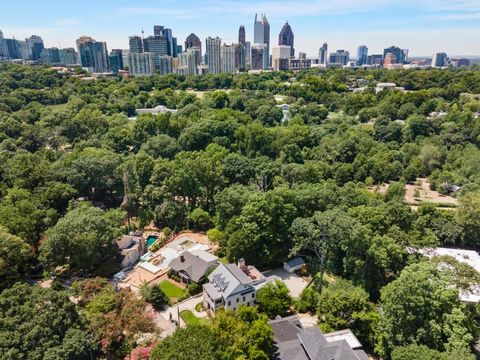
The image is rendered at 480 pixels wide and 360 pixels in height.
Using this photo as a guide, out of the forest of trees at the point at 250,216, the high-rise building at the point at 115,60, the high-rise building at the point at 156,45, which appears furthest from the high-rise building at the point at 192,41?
the forest of trees at the point at 250,216

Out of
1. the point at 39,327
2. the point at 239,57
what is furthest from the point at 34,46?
the point at 39,327

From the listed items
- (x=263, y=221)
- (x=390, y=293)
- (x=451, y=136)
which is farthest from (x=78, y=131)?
(x=451, y=136)

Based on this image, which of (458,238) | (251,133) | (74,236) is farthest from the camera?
(251,133)

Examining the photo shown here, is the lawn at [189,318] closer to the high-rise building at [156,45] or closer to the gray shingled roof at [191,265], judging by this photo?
the gray shingled roof at [191,265]

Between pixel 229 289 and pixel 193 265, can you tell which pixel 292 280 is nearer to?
pixel 229 289

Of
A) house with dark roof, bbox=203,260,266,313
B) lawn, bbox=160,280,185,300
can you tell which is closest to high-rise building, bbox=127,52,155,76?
lawn, bbox=160,280,185,300

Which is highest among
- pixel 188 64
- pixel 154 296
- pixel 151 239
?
pixel 188 64

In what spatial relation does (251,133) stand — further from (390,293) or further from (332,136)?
(390,293)
